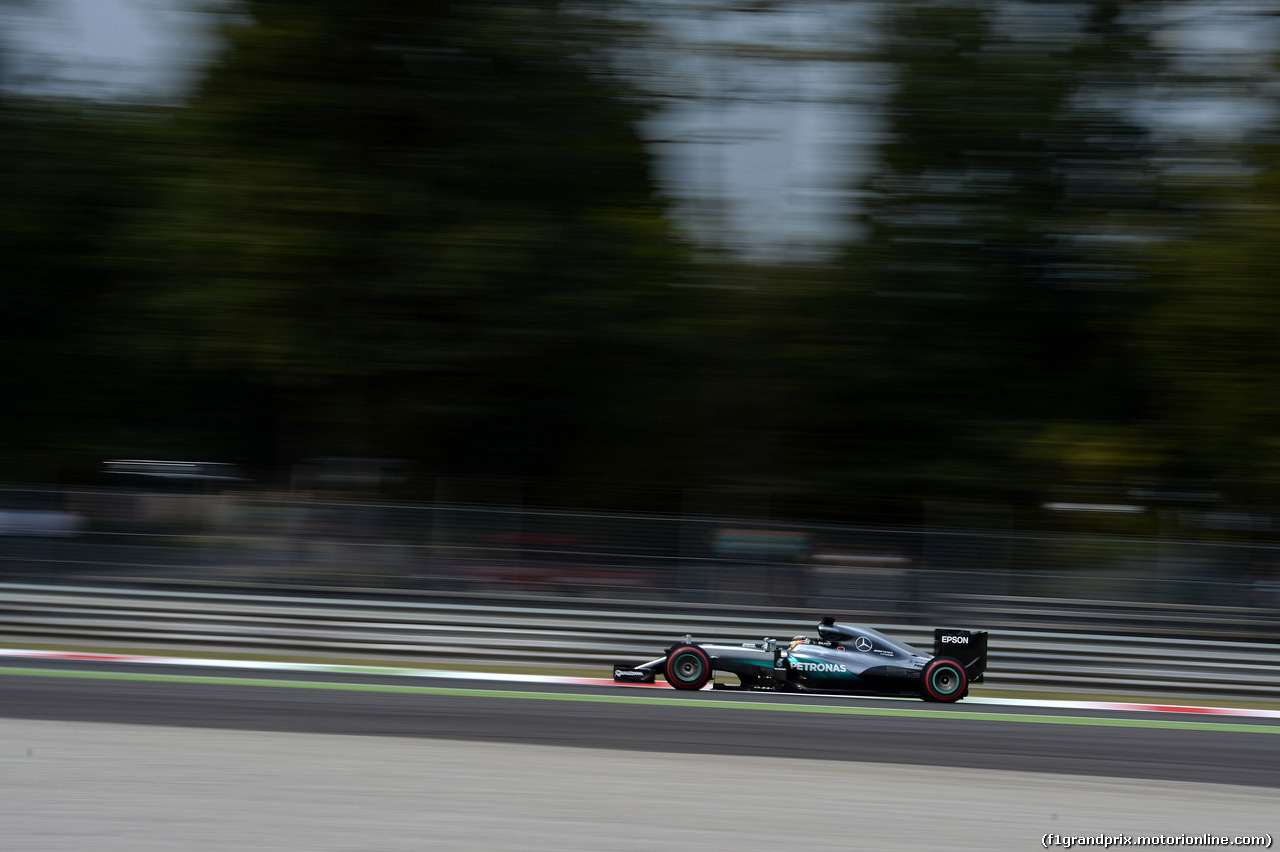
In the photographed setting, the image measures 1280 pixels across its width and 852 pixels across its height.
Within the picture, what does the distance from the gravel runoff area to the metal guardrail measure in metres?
3.54

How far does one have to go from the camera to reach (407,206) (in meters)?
13.4

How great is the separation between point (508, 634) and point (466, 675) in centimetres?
69

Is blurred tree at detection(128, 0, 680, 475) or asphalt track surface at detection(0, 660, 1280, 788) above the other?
blurred tree at detection(128, 0, 680, 475)

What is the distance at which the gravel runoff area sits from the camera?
16.1 ft

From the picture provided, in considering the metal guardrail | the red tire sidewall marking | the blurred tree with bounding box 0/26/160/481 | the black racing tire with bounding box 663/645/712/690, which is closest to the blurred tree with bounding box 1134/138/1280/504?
the metal guardrail

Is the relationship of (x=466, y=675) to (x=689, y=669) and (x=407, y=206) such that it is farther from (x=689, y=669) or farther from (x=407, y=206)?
(x=407, y=206)

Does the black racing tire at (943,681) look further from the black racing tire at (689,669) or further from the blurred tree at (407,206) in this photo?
the blurred tree at (407,206)

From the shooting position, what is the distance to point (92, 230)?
52.9 feet

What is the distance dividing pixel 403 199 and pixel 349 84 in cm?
143

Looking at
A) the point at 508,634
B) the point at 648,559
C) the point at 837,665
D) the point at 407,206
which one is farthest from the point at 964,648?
the point at 407,206

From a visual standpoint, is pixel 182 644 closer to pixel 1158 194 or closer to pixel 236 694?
pixel 236 694

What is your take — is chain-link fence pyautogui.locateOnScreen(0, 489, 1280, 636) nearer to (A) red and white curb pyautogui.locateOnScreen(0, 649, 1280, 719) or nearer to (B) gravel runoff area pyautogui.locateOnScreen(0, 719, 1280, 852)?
(A) red and white curb pyautogui.locateOnScreen(0, 649, 1280, 719)

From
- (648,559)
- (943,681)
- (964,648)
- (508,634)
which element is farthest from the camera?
(648,559)

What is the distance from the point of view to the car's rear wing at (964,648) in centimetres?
938
